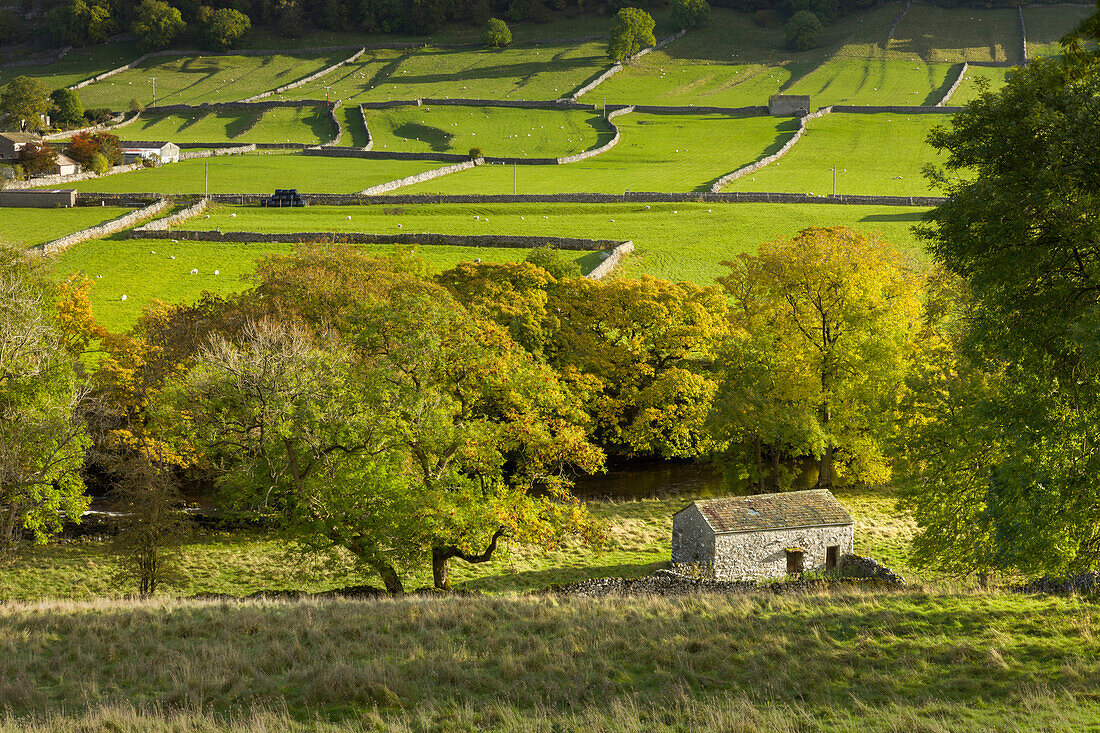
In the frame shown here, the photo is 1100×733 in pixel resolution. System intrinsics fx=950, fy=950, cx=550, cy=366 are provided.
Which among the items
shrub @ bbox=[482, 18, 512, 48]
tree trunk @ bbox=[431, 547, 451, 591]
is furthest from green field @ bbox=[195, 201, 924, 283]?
shrub @ bbox=[482, 18, 512, 48]

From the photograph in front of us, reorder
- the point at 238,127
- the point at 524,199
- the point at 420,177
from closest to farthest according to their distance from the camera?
1. the point at 524,199
2. the point at 420,177
3. the point at 238,127

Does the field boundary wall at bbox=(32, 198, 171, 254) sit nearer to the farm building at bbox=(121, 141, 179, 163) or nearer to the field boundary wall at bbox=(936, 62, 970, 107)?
the farm building at bbox=(121, 141, 179, 163)

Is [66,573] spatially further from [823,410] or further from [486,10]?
[486,10]

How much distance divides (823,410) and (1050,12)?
158 meters

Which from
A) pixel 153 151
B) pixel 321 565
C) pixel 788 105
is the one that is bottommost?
pixel 321 565

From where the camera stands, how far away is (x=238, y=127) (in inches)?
5015

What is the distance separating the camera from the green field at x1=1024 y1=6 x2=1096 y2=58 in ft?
496

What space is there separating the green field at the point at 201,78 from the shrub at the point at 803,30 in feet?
258

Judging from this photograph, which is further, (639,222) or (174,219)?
(639,222)

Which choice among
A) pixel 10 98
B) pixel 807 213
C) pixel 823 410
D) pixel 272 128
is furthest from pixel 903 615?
pixel 10 98

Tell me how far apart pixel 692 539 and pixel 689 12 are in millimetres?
161393

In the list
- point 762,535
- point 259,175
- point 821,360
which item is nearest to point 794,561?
point 762,535

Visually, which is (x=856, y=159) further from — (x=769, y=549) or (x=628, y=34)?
(x=769, y=549)

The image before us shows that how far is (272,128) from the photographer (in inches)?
4978
